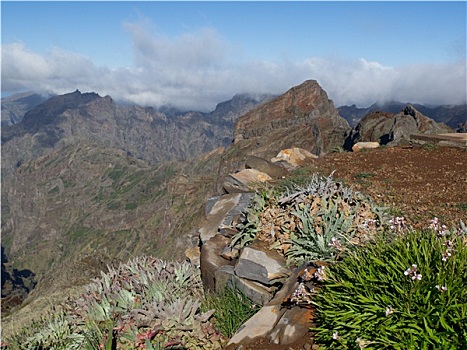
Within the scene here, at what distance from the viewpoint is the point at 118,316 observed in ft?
23.9

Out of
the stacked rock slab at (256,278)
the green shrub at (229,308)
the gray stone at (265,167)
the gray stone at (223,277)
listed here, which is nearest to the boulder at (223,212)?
the stacked rock slab at (256,278)

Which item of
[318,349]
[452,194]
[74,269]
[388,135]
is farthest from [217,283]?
[388,135]

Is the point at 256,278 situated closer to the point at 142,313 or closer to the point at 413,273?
the point at 142,313

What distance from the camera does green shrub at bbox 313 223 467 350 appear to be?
4.05 metres

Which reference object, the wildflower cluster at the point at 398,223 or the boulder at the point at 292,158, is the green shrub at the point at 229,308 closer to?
the wildflower cluster at the point at 398,223

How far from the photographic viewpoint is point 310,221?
25.6 feet

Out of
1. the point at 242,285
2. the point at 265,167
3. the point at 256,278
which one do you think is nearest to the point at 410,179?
the point at 265,167

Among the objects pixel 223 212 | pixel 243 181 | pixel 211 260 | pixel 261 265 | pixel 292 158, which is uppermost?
pixel 243 181

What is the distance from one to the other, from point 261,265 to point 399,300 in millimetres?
3645

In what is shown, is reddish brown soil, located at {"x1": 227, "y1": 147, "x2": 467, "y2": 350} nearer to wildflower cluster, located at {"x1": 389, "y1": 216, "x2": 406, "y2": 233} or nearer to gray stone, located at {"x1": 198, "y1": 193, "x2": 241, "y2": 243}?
wildflower cluster, located at {"x1": 389, "y1": 216, "x2": 406, "y2": 233}

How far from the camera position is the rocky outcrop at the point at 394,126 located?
4862 cm

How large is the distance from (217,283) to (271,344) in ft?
9.37

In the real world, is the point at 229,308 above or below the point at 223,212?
below

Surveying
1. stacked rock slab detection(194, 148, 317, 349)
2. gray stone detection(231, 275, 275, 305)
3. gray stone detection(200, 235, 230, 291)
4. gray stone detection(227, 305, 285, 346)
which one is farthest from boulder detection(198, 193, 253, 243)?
gray stone detection(227, 305, 285, 346)
